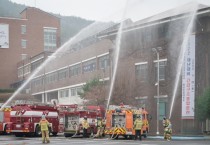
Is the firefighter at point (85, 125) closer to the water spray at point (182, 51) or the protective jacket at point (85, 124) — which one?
the protective jacket at point (85, 124)

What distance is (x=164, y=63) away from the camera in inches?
1730

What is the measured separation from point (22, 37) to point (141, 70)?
183 feet

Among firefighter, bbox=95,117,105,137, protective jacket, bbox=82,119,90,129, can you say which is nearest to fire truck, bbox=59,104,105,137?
protective jacket, bbox=82,119,90,129

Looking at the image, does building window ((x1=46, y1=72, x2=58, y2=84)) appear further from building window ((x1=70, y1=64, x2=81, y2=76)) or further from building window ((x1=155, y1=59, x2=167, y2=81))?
building window ((x1=155, y1=59, x2=167, y2=81))

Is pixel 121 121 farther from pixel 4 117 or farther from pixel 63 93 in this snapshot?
pixel 63 93

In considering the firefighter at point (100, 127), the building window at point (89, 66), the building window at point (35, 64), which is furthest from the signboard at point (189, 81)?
the building window at point (35, 64)

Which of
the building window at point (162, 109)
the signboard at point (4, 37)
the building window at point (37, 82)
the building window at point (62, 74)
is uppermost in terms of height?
the signboard at point (4, 37)

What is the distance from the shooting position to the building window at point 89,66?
6072cm

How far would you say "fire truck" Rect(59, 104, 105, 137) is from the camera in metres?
32.3

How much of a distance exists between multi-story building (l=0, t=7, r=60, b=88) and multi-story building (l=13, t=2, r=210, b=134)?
44597 millimetres

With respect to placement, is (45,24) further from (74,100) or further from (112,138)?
(112,138)

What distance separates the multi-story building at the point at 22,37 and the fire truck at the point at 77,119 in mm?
60966

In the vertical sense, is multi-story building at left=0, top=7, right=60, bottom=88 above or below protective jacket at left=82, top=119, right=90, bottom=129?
above

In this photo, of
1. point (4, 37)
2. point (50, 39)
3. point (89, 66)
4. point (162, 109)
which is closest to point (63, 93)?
point (89, 66)
